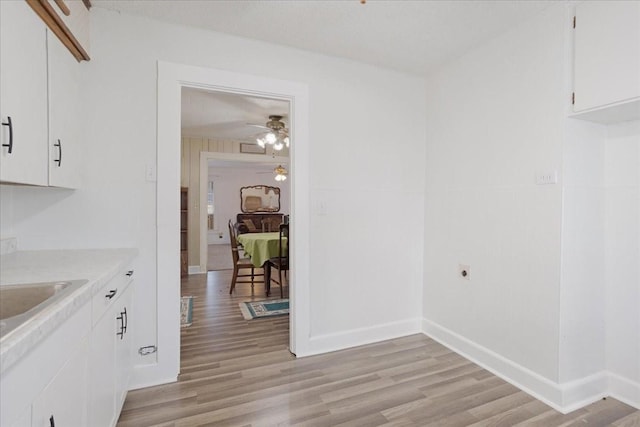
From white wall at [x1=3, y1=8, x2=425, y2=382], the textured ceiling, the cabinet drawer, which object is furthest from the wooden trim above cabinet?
the cabinet drawer

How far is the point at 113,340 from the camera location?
1.57 metres

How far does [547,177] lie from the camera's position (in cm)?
202

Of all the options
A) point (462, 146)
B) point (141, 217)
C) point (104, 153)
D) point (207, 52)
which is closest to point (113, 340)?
point (141, 217)

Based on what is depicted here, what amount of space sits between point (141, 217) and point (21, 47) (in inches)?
42.2

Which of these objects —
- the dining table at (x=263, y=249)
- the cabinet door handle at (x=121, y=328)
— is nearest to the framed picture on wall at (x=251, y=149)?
the dining table at (x=263, y=249)

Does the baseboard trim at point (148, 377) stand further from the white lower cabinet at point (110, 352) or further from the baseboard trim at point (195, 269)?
the baseboard trim at point (195, 269)

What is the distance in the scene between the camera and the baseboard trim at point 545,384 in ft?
6.38

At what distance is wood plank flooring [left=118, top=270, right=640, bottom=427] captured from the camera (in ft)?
5.97

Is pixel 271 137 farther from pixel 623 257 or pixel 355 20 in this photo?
pixel 623 257

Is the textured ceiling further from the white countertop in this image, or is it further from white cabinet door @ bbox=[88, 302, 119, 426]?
white cabinet door @ bbox=[88, 302, 119, 426]

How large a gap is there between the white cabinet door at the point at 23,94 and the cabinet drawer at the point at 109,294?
1.77 feet

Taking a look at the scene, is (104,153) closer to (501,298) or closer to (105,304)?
(105,304)

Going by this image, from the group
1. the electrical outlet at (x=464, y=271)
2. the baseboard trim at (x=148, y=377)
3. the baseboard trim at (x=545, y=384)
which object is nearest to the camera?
the baseboard trim at (x=545, y=384)

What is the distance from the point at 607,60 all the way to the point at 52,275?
2887mm
